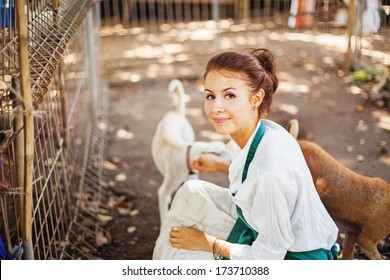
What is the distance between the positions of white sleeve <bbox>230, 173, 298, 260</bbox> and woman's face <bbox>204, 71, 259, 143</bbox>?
272mm

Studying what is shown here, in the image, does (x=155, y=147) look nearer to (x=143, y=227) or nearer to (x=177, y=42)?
(x=143, y=227)

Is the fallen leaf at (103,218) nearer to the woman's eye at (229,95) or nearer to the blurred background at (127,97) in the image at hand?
the blurred background at (127,97)

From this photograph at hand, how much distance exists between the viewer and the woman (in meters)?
1.84

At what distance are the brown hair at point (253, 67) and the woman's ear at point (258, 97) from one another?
1 cm

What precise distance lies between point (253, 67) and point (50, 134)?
1567 millimetres

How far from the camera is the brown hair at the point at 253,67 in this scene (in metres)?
1.95

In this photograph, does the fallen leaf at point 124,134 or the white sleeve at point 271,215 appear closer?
the white sleeve at point 271,215

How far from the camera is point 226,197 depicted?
94.0 inches

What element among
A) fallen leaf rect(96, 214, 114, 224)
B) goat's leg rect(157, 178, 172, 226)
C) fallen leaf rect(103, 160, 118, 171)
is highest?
goat's leg rect(157, 178, 172, 226)

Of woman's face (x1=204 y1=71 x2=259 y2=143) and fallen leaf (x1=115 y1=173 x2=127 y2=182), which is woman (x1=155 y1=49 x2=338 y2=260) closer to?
woman's face (x1=204 y1=71 x2=259 y2=143)

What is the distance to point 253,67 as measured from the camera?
196 cm

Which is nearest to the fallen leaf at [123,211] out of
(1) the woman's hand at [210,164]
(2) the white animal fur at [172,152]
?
(2) the white animal fur at [172,152]

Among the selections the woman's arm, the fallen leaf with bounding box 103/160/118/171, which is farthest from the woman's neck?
the fallen leaf with bounding box 103/160/118/171
